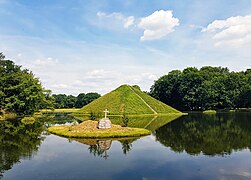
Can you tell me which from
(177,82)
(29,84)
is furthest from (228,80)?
(29,84)

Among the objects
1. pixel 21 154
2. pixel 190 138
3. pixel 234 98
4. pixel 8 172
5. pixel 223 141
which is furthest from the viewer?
pixel 234 98

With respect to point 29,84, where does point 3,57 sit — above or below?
above

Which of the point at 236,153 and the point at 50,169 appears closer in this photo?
the point at 50,169

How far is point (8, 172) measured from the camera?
805 inches

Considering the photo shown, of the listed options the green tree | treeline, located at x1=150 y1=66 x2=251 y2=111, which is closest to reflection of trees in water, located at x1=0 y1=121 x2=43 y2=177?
treeline, located at x1=150 y1=66 x2=251 y2=111

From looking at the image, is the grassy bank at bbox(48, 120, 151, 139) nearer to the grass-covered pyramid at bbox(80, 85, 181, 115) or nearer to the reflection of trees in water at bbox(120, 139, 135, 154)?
the reflection of trees in water at bbox(120, 139, 135, 154)

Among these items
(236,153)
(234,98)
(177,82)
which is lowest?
(236,153)

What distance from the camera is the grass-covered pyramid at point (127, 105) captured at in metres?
96.5

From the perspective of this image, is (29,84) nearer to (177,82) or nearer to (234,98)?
(177,82)

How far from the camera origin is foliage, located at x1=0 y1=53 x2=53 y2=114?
7869cm

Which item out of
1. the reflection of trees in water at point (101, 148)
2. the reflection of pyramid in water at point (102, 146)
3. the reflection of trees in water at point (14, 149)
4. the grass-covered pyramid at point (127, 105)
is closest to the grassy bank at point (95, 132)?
Answer: the reflection of pyramid in water at point (102, 146)

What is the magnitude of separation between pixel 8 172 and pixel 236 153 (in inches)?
866

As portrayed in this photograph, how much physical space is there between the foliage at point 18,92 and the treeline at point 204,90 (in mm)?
68480

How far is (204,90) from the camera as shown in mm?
119688
